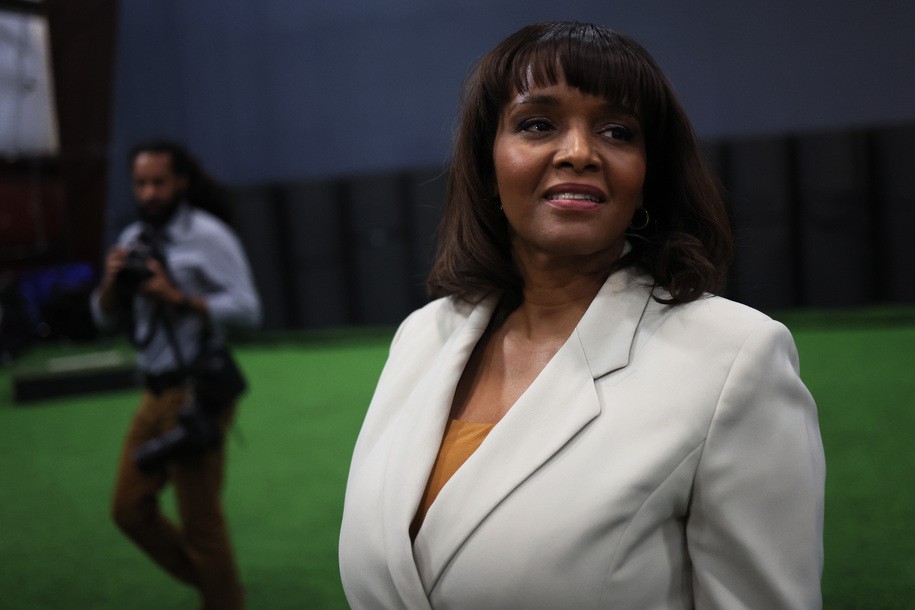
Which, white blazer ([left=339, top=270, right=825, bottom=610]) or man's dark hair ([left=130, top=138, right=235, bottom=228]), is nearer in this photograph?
white blazer ([left=339, top=270, right=825, bottom=610])

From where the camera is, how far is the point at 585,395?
1264 millimetres

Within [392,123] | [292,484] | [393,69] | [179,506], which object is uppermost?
[393,69]

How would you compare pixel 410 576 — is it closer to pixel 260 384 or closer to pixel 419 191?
pixel 260 384

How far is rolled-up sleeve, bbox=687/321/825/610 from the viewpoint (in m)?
1.16

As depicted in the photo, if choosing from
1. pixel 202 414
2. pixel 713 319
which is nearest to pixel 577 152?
pixel 713 319

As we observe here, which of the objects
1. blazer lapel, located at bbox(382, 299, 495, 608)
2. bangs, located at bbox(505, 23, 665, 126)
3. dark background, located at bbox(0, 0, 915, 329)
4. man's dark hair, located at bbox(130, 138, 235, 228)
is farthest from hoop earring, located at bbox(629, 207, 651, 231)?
dark background, located at bbox(0, 0, 915, 329)

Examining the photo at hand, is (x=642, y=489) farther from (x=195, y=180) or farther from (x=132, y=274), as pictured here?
(x=195, y=180)

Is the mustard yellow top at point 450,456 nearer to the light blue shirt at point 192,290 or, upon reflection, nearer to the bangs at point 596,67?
the bangs at point 596,67

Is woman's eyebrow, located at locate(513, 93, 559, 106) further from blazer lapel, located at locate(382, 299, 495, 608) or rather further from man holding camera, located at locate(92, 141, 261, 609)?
man holding camera, located at locate(92, 141, 261, 609)

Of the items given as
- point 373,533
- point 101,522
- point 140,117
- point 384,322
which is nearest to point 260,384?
point 384,322

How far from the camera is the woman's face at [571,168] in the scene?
1.32 metres

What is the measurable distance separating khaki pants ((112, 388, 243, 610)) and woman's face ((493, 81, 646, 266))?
2.07 m

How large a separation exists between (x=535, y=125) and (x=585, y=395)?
1.33 ft

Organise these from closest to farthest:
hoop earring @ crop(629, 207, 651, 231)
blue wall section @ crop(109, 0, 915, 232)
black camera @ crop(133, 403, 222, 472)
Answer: hoop earring @ crop(629, 207, 651, 231)
black camera @ crop(133, 403, 222, 472)
blue wall section @ crop(109, 0, 915, 232)
